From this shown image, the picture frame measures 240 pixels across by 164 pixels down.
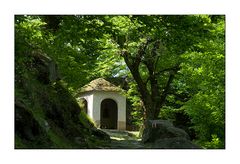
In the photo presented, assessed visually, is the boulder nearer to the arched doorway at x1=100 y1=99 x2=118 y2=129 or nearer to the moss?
the moss

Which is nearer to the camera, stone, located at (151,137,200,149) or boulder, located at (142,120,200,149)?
stone, located at (151,137,200,149)

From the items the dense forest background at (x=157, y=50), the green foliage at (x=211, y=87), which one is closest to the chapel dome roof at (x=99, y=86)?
the dense forest background at (x=157, y=50)

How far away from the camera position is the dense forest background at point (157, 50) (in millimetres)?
10492

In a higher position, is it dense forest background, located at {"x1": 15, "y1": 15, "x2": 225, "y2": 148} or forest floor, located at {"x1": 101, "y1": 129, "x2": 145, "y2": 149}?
dense forest background, located at {"x1": 15, "y1": 15, "x2": 225, "y2": 148}

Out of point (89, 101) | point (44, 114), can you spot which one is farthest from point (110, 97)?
point (44, 114)

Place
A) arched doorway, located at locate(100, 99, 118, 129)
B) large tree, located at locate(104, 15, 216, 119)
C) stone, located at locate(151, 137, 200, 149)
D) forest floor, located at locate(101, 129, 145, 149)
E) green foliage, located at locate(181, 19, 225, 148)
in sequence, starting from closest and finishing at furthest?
1. stone, located at locate(151, 137, 200, 149)
2. green foliage, located at locate(181, 19, 225, 148)
3. forest floor, located at locate(101, 129, 145, 149)
4. large tree, located at locate(104, 15, 216, 119)
5. arched doorway, located at locate(100, 99, 118, 129)

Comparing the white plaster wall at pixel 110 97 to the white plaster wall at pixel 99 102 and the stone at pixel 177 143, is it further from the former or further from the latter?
the stone at pixel 177 143

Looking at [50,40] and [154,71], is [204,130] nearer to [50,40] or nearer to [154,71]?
[50,40]

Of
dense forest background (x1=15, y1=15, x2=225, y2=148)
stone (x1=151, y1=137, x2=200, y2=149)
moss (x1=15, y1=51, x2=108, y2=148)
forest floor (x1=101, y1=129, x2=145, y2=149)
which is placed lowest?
forest floor (x1=101, y1=129, x2=145, y2=149)

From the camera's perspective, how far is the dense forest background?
10492 millimetres

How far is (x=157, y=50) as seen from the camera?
20250 mm

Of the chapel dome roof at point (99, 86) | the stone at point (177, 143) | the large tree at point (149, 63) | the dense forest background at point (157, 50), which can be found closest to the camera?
the dense forest background at point (157, 50)

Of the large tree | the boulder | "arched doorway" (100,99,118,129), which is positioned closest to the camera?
the boulder

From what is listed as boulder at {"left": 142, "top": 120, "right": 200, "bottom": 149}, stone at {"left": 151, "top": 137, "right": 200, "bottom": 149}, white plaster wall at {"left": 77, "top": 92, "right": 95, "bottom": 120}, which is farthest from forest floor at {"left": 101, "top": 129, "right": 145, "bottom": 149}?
white plaster wall at {"left": 77, "top": 92, "right": 95, "bottom": 120}
